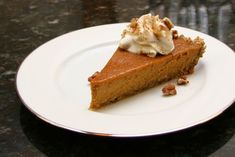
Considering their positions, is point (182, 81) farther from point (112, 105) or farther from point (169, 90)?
point (112, 105)

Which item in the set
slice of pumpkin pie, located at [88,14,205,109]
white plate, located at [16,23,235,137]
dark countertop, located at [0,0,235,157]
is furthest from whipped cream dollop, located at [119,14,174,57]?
dark countertop, located at [0,0,235,157]

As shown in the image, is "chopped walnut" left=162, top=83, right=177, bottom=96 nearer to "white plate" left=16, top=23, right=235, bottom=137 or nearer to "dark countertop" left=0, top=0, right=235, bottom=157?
"white plate" left=16, top=23, right=235, bottom=137

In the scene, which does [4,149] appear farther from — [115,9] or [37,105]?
[115,9]

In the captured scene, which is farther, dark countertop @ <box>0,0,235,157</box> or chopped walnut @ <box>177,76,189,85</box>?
chopped walnut @ <box>177,76,189,85</box>

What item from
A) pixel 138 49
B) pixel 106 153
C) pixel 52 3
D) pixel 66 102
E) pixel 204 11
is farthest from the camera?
pixel 52 3

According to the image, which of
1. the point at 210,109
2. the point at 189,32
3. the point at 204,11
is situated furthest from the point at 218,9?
the point at 210,109

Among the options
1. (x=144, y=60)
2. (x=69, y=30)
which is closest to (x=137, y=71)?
(x=144, y=60)

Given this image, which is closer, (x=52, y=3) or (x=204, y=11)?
(x=204, y=11)
